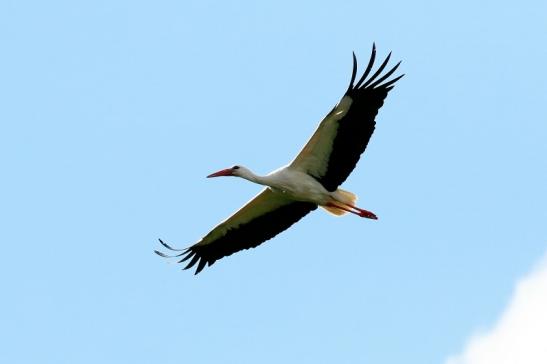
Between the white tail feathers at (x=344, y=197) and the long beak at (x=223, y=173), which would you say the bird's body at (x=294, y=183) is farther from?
the long beak at (x=223, y=173)

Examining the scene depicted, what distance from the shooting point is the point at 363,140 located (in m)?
22.1

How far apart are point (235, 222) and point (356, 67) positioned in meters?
3.34

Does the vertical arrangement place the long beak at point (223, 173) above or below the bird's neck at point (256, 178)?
above

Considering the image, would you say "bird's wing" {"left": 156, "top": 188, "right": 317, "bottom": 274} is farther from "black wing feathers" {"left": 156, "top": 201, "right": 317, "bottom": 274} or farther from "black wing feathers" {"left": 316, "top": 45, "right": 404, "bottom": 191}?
"black wing feathers" {"left": 316, "top": 45, "right": 404, "bottom": 191}

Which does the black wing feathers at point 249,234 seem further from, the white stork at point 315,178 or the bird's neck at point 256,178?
the bird's neck at point 256,178

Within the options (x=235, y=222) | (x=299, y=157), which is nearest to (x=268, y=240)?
(x=235, y=222)

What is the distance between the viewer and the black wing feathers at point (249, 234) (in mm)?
23641

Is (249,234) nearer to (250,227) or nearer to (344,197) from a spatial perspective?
(250,227)

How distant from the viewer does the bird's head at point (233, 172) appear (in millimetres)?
22828

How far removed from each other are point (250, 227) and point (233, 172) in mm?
1191

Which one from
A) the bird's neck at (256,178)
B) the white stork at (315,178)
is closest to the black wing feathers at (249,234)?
the white stork at (315,178)

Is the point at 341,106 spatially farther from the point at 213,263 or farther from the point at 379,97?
the point at 213,263

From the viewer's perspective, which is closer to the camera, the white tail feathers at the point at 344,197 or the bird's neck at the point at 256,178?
the bird's neck at the point at 256,178

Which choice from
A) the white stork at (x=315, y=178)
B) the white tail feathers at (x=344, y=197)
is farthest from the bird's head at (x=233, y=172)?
the white tail feathers at (x=344, y=197)
